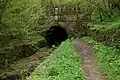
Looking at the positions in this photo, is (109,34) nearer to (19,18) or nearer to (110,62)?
(110,62)

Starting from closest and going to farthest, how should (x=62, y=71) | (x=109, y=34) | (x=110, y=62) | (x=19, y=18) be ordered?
(x=62, y=71) → (x=19, y=18) → (x=110, y=62) → (x=109, y=34)

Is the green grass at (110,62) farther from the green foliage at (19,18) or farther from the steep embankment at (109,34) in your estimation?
the green foliage at (19,18)

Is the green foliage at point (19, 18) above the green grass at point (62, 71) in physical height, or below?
above

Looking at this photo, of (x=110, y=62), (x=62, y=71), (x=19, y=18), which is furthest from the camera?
(x=110, y=62)

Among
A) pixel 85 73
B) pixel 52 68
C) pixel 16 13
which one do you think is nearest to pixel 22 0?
pixel 16 13

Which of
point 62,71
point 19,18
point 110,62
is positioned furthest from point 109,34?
point 19,18

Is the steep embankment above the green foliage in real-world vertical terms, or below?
below

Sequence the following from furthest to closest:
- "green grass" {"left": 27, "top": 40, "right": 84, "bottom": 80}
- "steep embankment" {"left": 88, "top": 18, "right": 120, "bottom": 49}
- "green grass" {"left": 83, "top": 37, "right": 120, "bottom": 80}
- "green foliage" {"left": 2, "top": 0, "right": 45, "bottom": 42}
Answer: "steep embankment" {"left": 88, "top": 18, "right": 120, "bottom": 49} < "green foliage" {"left": 2, "top": 0, "right": 45, "bottom": 42} < "green grass" {"left": 83, "top": 37, "right": 120, "bottom": 80} < "green grass" {"left": 27, "top": 40, "right": 84, "bottom": 80}

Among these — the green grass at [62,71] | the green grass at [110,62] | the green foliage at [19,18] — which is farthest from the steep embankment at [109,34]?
the green foliage at [19,18]

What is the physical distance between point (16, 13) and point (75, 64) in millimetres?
3611

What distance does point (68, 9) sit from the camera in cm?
2834

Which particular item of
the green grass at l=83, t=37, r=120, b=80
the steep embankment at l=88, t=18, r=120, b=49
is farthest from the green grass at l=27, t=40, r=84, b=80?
the steep embankment at l=88, t=18, r=120, b=49

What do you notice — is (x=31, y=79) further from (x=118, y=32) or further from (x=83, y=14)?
(x=83, y=14)

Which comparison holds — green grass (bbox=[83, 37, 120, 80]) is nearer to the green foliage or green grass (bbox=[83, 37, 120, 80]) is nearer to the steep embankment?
the steep embankment
